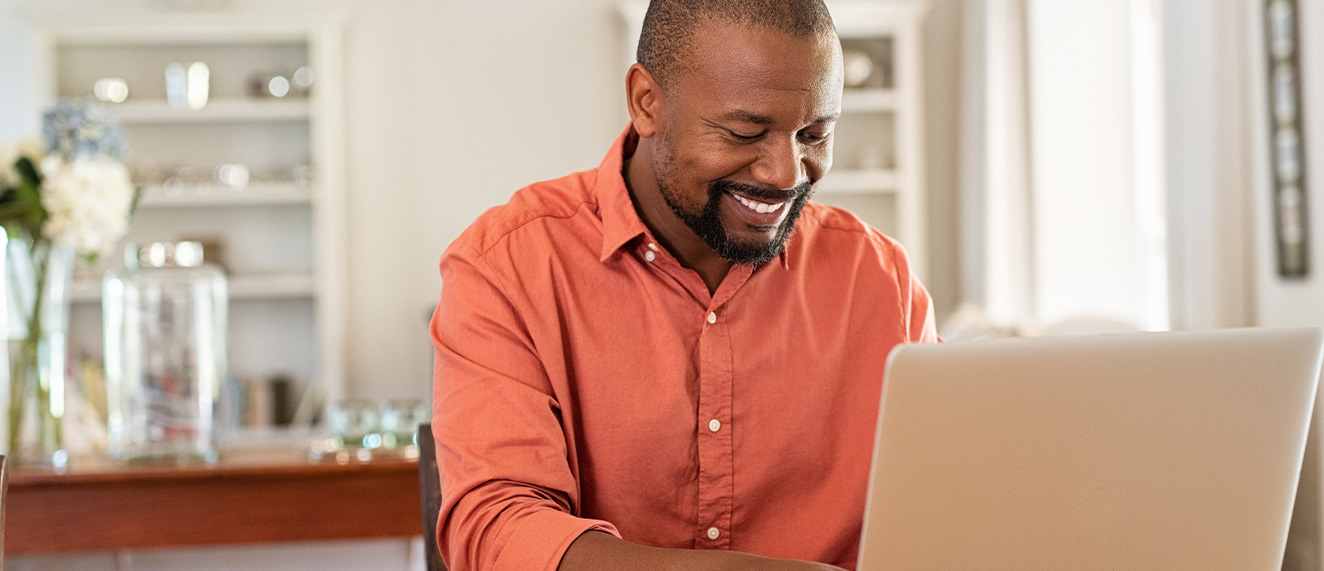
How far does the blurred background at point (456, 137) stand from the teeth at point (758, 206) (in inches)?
93.2

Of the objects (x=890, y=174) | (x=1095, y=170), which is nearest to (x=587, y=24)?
(x=890, y=174)

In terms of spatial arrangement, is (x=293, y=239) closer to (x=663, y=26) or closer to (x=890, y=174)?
(x=890, y=174)

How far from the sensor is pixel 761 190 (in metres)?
1.05

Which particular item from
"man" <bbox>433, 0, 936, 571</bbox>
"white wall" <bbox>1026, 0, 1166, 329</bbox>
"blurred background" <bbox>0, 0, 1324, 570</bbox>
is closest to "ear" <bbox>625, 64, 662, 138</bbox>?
"man" <bbox>433, 0, 936, 571</bbox>

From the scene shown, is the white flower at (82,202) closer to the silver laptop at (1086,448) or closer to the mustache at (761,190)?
the mustache at (761,190)

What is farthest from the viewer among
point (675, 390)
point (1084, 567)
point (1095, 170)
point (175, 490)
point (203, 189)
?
point (203, 189)

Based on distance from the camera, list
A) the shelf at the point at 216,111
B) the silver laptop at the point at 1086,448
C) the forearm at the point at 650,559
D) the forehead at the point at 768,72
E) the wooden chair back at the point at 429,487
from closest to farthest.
Result: the silver laptop at the point at 1086,448 < the forearm at the point at 650,559 < the forehead at the point at 768,72 < the wooden chair back at the point at 429,487 < the shelf at the point at 216,111

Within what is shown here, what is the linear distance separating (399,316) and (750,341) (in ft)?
12.1

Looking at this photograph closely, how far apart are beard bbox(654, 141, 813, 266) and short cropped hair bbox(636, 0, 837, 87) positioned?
0.34 ft

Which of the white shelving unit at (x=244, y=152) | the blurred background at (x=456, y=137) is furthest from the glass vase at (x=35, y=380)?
the white shelving unit at (x=244, y=152)

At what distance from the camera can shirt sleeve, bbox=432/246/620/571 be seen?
0.93 meters

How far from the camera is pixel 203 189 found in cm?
429

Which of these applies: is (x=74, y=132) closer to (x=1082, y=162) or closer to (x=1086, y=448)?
(x=1086, y=448)

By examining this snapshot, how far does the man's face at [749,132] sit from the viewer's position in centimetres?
102
